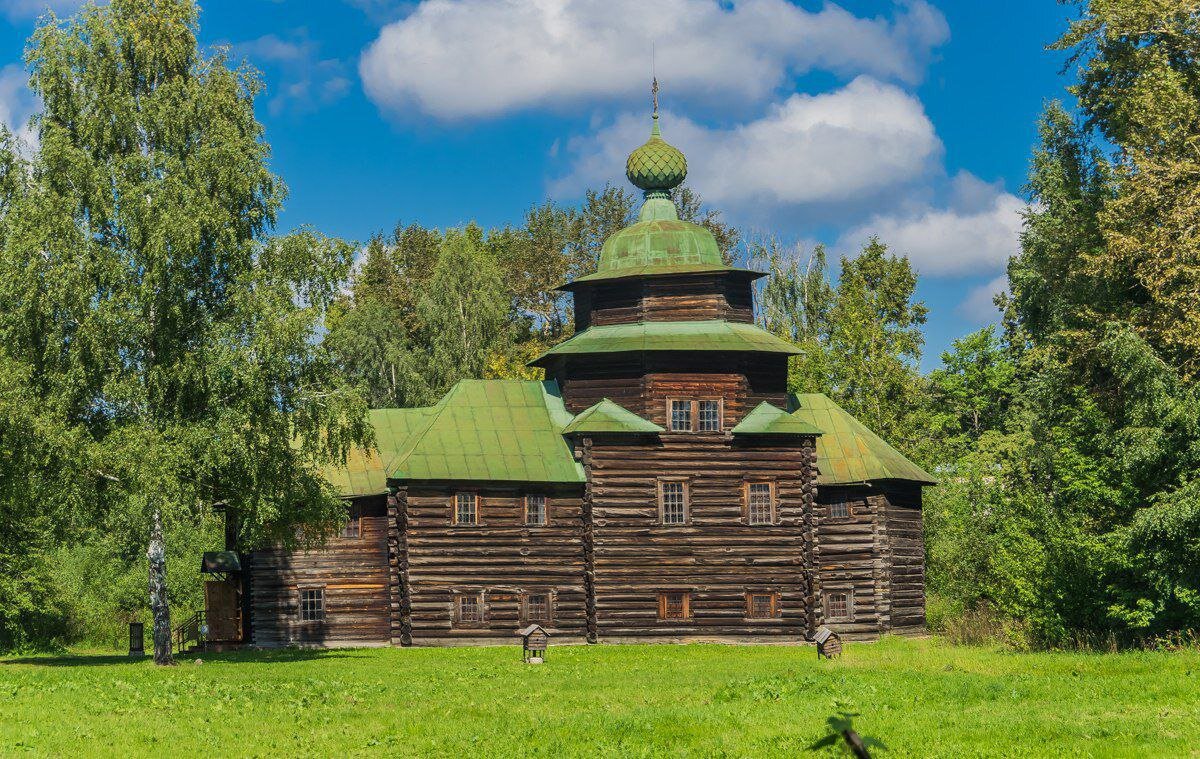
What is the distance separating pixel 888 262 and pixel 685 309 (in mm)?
24855

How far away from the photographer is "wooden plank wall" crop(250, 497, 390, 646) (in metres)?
42.4

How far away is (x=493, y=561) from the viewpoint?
42156 millimetres

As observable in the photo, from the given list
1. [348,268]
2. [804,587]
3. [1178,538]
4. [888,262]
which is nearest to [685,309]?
[804,587]

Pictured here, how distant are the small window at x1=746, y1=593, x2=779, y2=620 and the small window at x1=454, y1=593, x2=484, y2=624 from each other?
828cm

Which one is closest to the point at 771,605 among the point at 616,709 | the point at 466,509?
the point at 466,509

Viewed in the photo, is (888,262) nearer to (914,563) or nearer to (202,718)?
(914,563)

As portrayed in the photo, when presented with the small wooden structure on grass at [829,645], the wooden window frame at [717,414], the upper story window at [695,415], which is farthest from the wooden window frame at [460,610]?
the small wooden structure on grass at [829,645]

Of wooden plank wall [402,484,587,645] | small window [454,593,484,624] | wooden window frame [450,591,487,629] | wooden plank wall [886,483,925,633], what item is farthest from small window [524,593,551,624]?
wooden plank wall [886,483,925,633]

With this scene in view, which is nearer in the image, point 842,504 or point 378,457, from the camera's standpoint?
point 378,457

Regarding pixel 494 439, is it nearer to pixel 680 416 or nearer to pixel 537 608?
pixel 537 608

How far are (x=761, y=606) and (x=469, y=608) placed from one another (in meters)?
9.03

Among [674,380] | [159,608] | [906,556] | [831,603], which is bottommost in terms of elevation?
[831,603]

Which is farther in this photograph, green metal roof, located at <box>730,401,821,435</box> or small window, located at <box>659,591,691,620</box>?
green metal roof, located at <box>730,401,821,435</box>

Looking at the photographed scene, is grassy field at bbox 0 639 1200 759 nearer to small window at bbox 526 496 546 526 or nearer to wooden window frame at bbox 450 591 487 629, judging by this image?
wooden window frame at bbox 450 591 487 629
